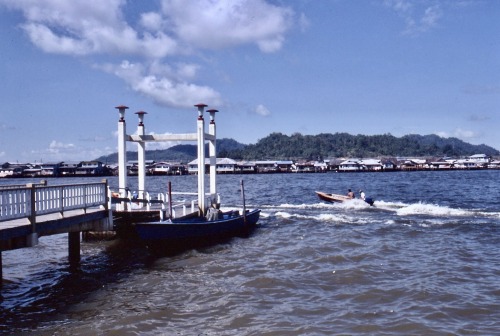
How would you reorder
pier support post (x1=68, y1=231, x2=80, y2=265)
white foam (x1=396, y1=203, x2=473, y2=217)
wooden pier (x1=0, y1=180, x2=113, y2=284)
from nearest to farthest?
wooden pier (x1=0, y1=180, x2=113, y2=284) < pier support post (x1=68, y1=231, x2=80, y2=265) < white foam (x1=396, y1=203, x2=473, y2=217)

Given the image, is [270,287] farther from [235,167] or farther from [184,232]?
[235,167]

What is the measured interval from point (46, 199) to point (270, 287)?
23.0 ft

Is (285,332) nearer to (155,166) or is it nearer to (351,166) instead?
(351,166)

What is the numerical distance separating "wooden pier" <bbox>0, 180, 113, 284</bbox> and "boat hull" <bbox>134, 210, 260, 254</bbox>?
185 centimetres

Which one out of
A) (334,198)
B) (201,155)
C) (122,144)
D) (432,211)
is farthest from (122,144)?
(334,198)

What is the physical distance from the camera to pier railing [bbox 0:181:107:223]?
12.1 m

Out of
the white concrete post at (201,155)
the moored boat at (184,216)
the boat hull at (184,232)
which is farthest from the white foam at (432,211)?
the white concrete post at (201,155)

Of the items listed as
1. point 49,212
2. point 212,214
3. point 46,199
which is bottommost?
point 212,214

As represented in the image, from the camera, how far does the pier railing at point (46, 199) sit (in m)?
12.1

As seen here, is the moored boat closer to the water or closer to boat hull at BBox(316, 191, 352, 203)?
the water

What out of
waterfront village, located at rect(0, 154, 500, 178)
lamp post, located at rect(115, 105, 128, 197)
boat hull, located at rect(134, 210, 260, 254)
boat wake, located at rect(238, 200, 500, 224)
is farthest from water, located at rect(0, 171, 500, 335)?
waterfront village, located at rect(0, 154, 500, 178)

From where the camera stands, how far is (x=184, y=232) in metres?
19.8

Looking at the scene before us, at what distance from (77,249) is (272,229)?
11852 mm

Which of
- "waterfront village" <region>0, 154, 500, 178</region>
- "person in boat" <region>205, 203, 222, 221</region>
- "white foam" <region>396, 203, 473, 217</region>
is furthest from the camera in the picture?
Result: "waterfront village" <region>0, 154, 500, 178</region>
